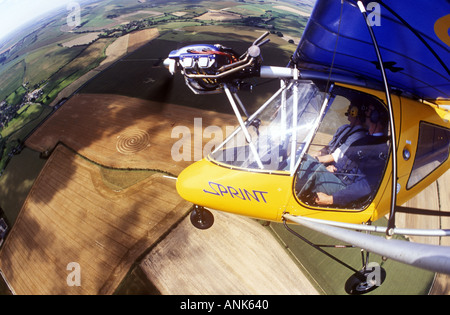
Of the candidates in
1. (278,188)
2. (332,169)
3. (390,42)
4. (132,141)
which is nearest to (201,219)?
(278,188)

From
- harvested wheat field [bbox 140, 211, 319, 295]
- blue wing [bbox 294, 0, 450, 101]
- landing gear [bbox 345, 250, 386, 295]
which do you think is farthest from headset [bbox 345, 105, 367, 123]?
harvested wheat field [bbox 140, 211, 319, 295]

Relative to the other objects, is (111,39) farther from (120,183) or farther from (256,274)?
(256,274)

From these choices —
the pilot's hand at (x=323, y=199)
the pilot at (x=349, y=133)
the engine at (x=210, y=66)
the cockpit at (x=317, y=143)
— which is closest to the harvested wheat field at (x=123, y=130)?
the cockpit at (x=317, y=143)

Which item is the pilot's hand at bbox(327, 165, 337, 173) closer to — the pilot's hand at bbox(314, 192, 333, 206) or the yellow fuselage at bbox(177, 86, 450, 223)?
the pilot's hand at bbox(314, 192, 333, 206)

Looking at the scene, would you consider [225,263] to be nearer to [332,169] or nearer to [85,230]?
[332,169]

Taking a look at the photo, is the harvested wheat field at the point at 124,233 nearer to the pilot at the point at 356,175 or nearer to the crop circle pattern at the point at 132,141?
the crop circle pattern at the point at 132,141

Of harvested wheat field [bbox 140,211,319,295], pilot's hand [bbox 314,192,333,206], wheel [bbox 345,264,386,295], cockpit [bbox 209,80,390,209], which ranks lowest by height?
harvested wheat field [bbox 140,211,319,295]
